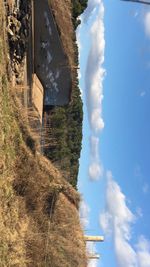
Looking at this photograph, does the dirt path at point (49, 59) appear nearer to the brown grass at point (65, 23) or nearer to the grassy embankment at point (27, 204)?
the brown grass at point (65, 23)

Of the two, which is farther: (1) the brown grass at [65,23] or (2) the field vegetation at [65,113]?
(2) the field vegetation at [65,113]

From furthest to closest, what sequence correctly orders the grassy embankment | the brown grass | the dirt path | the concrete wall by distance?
1. the concrete wall
2. the brown grass
3. the dirt path
4. the grassy embankment

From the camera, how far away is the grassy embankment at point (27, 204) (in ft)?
43.0

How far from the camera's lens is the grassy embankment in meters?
13.1

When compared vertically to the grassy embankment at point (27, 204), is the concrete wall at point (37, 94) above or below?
above

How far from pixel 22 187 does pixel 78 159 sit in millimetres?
30470

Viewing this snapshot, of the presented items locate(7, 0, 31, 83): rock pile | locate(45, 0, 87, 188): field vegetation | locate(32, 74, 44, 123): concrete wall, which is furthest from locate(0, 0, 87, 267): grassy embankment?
locate(32, 74, 44, 123): concrete wall

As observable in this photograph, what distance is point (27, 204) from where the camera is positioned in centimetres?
1508

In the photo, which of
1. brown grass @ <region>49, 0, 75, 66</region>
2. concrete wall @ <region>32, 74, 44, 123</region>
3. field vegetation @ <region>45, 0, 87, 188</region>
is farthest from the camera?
field vegetation @ <region>45, 0, 87, 188</region>

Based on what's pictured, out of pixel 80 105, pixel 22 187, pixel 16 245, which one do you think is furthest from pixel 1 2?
pixel 80 105

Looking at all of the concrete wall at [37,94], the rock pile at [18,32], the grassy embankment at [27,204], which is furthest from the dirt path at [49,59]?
the grassy embankment at [27,204]

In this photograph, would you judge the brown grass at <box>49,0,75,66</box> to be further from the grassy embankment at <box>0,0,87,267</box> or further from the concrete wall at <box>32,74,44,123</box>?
the grassy embankment at <box>0,0,87,267</box>

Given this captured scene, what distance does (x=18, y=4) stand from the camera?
1664 cm

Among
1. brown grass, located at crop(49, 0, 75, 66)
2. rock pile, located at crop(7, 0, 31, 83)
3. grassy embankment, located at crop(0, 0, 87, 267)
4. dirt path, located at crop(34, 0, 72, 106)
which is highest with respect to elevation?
brown grass, located at crop(49, 0, 75, 66)
